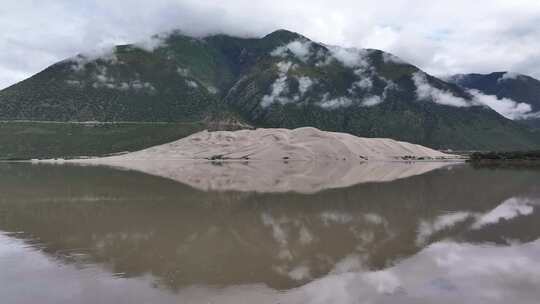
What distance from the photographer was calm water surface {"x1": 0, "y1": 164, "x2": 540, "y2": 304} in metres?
12.5

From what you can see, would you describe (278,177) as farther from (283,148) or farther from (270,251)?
(283,148)

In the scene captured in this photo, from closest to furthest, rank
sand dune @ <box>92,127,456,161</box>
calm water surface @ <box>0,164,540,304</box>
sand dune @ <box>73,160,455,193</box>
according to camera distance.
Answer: calm water surface @ <box>0,164,540,304</box> < sand dune @ <box>73,160,455,193</box> < sand dune @ <box>92,127,456,161</box>

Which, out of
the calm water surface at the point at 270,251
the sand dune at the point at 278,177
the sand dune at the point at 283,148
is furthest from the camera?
the sand dune at the point at 283,148

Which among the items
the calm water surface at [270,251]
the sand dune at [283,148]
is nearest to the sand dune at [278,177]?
the calm water surface at [270,251]

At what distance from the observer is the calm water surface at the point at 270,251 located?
12.5 m

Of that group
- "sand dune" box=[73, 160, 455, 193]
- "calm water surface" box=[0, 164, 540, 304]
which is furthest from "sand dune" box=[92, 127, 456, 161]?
"calm water surface" box=[0, 164, 540, 304]

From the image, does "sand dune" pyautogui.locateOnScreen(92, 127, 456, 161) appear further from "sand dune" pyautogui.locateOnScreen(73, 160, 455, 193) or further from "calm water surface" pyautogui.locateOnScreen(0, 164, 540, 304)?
"calm water surface" pyautogui.locateOnScreen(0, 164, 540, 304)

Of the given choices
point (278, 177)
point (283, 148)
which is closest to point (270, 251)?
point (278, 177)

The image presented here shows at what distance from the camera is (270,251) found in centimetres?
1706

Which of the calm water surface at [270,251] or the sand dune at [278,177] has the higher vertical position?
the calm water surface at [270,251]

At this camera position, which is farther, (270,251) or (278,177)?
(278,177)

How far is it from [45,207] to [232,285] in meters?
21.3

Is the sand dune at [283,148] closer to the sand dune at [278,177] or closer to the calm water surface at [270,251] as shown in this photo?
the sand dune at [278,177]

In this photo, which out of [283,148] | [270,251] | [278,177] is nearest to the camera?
[270,251]
